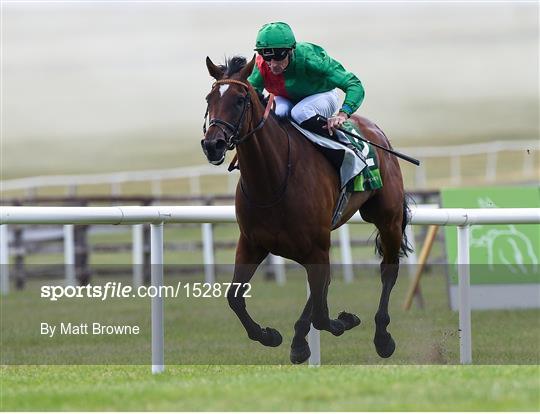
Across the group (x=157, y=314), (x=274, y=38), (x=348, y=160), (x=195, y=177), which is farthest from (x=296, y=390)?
(x=195, y=177)

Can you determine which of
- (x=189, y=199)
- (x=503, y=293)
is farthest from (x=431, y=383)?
(x=189, y=199)

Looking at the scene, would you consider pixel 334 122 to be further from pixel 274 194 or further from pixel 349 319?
pixel 349 319

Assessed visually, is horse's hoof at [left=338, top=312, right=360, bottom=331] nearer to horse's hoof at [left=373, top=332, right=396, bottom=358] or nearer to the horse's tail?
horse's hoof at [left=373, top=332, right=396, bottom=358]

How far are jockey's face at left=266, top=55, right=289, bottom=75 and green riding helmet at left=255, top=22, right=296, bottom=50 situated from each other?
137 millimetres

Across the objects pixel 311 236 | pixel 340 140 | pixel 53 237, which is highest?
pixel 340 140

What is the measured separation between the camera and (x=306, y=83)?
6848 millimetres

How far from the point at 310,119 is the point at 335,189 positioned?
41cm

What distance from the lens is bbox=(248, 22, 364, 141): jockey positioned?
6.64 m

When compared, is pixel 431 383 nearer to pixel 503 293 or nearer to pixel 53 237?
pixel 503 293

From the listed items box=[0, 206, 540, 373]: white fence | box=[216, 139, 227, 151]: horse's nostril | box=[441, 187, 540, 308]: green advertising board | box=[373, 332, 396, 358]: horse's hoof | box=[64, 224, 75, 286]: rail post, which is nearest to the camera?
box=[216, 139, 227, 151]: horse's nostril

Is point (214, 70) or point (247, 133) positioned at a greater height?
point (214, 70)

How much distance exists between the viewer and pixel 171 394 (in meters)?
4.98

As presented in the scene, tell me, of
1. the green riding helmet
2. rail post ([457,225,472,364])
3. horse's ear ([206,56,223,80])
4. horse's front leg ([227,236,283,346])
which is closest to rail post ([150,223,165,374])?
horse's front leg ([227,236,283,346])

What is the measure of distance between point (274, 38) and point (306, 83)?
0.50 metres
